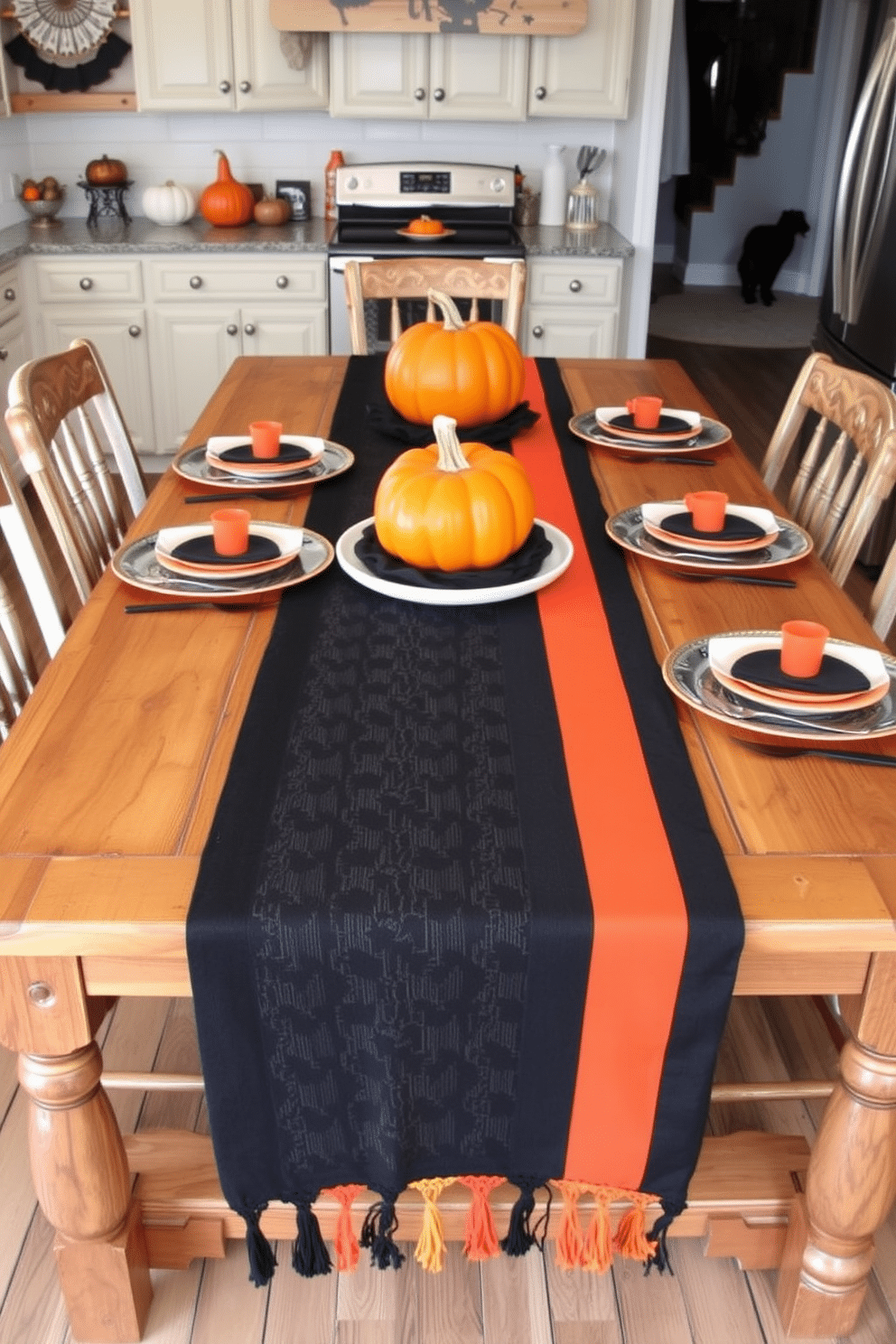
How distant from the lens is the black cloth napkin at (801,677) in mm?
1418

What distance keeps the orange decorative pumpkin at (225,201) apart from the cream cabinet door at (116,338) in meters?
0.49

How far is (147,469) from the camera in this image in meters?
4.80

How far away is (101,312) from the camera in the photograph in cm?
438

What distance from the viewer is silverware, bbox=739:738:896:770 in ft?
4.41

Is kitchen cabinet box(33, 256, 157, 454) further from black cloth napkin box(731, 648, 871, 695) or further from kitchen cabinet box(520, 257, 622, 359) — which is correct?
black cloth napkin box(731, 648, 871, 695)

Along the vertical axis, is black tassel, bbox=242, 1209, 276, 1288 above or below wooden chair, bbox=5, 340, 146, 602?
below

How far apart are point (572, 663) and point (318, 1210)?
2.50 feet

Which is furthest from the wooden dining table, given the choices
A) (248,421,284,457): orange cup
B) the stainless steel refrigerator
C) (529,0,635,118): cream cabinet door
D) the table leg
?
(529,0,635,118): cream cabinet door

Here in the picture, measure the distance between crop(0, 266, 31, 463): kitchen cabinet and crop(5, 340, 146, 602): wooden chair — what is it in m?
1.94

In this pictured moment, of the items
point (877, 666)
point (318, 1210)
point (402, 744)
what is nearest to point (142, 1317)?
point (318, 1210)

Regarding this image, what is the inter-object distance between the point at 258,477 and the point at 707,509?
28.9 inches

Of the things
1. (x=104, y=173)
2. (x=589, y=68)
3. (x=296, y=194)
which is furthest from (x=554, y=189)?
(x=104, y=173)

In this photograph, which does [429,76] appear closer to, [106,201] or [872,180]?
[106,201]

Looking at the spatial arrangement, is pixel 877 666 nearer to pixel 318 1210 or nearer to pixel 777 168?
pixel 318 1210
